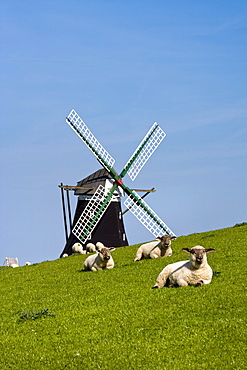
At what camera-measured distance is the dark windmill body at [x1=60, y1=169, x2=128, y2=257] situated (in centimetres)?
5497

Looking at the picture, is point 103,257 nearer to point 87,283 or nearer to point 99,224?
point 87,283

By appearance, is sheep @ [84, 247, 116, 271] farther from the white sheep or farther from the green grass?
the white sheep

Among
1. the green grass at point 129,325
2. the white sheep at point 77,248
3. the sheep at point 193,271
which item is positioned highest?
the white sheep at point 77,248

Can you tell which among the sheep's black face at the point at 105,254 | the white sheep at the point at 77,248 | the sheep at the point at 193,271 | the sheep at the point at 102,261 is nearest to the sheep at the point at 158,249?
the sheep at the point at 102,261

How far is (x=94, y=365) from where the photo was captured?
480 inches

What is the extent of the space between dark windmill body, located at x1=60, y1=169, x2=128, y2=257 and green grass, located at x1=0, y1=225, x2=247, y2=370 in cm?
3161

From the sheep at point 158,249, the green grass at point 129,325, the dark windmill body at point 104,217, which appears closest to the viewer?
the green grass at point 129,325

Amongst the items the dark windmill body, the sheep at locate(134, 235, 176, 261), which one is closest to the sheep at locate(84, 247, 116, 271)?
the sheep at locate(134, 235, 176, 261)

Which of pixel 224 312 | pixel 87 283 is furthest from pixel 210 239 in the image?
pixel 224 312

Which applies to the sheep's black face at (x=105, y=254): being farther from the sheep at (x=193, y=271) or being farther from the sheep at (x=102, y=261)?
the sheep at (x=193, y=271)

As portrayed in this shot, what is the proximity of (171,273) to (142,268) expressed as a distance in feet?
20.2

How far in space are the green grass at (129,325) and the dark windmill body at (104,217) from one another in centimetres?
3161

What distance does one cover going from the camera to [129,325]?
14.7 m

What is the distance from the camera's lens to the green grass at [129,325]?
40.2 feet
